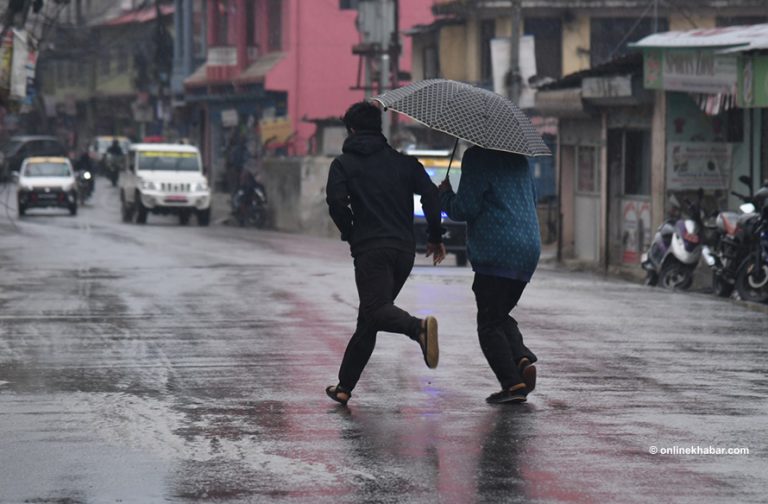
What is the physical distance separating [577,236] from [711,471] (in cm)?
2434

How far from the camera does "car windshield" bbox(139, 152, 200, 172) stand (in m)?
44.2

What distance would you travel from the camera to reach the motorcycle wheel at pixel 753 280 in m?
18.9

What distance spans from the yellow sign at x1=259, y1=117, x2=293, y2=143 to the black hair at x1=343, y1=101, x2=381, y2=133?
151 feet

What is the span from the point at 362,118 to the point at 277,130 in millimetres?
46839

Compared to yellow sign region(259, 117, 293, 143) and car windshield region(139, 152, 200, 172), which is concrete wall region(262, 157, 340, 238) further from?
yellow sign region(259, 117, 293, 143)

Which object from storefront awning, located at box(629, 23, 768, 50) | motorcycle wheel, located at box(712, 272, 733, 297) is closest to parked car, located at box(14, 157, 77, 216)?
storefront awning, located at box(629, 23, 768, 50)

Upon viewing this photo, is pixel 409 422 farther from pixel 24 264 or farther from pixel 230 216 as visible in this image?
pixel 230 216

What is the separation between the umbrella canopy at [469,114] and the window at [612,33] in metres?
35.1

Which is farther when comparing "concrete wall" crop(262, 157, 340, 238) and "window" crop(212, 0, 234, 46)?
"window" crop(212, 0, 234, 46)

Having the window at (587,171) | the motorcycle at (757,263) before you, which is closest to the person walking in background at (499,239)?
the motorcycle at (757,263)

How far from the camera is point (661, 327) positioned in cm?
1470

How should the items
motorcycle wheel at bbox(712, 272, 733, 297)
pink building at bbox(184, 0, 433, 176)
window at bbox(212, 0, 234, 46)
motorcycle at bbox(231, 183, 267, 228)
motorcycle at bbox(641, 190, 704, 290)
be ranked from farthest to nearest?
1. window at bbox(212, 0, 234, 46)
2. pink building at bbox(184, 0, 433, 176)
3. motorcycle at bbox(231, 183, 267, 228)
4. motorcycle at bbox(641, 190, 704, 290)
5. motorcycle wheel at bbox(712, 272, 733, 297)

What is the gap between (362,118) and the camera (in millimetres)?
9539

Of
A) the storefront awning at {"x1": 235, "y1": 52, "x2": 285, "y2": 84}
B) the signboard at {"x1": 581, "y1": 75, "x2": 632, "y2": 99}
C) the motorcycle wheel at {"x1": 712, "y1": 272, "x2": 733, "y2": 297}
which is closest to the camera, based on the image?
the motorcycle wheel at {"x1": 712, "y1": 272, "x2": 733, "y2": 297}
